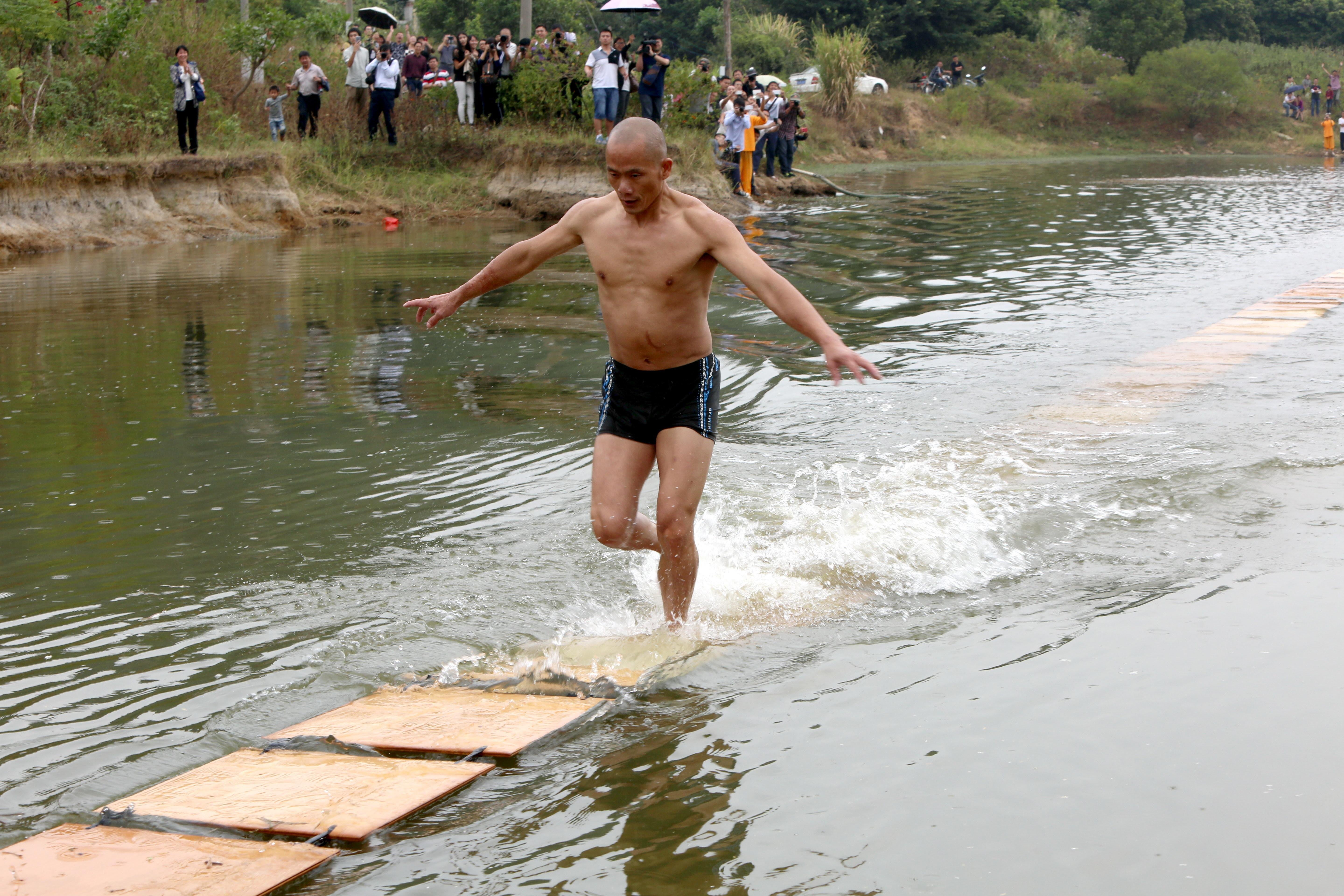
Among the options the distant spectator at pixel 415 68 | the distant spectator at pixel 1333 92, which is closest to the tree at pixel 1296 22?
the distant spectator at pixel 1333 92

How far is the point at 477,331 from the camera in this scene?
11625 millimetres

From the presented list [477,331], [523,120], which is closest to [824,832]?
[477,331]

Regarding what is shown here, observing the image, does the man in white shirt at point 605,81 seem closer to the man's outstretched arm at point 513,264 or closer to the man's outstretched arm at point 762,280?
the man's outstretched arm at point 513,264

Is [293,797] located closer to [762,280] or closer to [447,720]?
[447,720]

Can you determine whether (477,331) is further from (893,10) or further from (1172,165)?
(893,10)

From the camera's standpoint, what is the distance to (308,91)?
22016mm

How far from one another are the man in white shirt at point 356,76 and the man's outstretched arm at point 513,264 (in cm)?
1828

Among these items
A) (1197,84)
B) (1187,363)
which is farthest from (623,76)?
(1197,84)

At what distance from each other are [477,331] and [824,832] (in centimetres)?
868

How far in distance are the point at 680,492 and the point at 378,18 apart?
94.5ft

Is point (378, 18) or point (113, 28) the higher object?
point (378, 18)

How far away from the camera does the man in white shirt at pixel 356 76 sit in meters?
22.4

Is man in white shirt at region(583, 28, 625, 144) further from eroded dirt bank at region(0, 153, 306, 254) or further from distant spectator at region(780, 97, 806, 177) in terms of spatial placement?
distant spectator at region(780, 97, 806, 177)

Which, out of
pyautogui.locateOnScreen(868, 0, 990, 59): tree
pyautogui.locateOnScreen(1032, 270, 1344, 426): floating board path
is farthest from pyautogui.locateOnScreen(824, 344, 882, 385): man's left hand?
pyautogui.locateOnScreen(868, 0, 990, 59): tree
